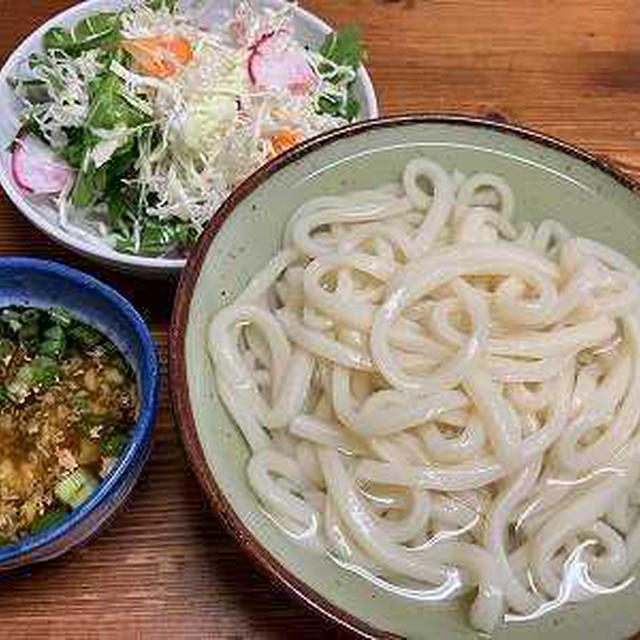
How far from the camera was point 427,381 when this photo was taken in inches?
54.3

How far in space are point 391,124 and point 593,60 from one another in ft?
2.35

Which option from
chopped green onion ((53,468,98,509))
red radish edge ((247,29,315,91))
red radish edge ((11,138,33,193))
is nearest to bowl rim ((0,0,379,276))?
red radish edge ((11,138,33,193))

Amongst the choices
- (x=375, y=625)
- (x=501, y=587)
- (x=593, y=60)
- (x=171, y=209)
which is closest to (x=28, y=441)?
(x=171, y=209)

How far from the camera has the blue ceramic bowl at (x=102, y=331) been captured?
133 cm

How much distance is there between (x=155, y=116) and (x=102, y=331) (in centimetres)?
42

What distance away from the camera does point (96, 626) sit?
143cm

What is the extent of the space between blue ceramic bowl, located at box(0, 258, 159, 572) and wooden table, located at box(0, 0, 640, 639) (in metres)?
0.10

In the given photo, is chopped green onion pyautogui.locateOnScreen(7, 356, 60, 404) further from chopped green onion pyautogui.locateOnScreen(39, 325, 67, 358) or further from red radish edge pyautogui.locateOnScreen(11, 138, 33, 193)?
red radish edge pyautogui.locateOnScreen(11, 138, 33, 193)

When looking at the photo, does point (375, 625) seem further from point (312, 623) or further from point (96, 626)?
point (96, 626)

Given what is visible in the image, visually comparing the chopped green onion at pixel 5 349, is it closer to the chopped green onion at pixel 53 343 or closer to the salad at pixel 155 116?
the chopped green onion at pixel 53 343

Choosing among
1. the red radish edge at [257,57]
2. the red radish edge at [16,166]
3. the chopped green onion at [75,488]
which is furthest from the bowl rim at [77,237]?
the chopped green onion at [75,488]

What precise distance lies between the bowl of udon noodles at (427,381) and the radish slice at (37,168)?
0.44m

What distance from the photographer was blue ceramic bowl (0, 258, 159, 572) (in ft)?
4.36

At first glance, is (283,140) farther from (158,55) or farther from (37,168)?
(37,168)
